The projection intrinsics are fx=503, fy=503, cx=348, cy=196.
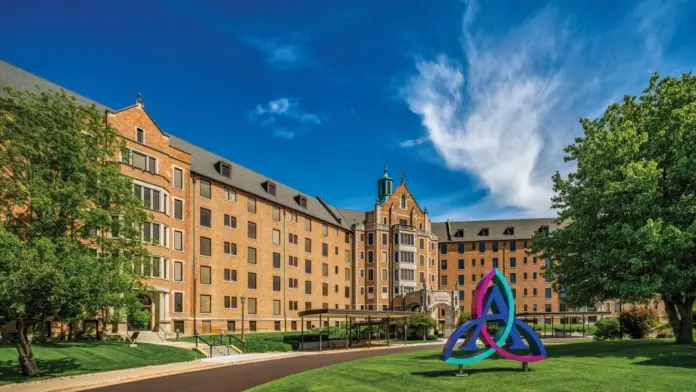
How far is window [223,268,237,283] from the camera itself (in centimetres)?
5244

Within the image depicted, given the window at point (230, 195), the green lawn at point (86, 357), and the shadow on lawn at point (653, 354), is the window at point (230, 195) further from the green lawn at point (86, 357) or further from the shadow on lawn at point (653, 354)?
the shadow on lawn at point (653, 354)

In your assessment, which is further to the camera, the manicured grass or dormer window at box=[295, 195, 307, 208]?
dormer window at box=[295, 195, 307, 208]

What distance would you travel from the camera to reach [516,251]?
94.2 meters

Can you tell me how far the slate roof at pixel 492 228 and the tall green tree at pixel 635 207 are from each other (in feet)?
206

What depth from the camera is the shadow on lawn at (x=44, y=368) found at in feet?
76.4

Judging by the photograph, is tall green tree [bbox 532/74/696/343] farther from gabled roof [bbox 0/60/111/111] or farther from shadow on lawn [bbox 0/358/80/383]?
gabled roof [bbox 0/60/111/111]

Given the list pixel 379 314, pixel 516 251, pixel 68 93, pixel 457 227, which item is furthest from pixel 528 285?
pixel 68 93

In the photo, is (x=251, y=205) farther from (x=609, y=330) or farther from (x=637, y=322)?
(x=637, y=322)

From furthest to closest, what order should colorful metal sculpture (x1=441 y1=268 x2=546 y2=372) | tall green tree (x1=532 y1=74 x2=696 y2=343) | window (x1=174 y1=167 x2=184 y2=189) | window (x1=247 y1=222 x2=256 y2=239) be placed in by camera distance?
1. window (x1=247 y1=222 x2=256 y2=239)
2. window (x1=174 y1=167 x2=184 y2=189)
3. tall green tree (x1=532 y1=74 x2=696 y2=343)
4. colorful metal sculpture (x1=441 y1=268 x2=546 y2=372)

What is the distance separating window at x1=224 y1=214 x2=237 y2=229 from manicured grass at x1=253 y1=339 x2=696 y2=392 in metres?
31.5

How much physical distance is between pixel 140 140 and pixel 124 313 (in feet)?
68.5

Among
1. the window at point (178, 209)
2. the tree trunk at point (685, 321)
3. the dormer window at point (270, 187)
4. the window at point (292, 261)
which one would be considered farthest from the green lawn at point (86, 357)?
the tree trunk at point (685, 321)

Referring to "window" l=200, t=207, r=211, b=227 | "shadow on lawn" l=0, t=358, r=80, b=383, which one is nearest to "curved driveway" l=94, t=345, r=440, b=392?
"shadow on lawn" l=0, t=358, r=80, b=383

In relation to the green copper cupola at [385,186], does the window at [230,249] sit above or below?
below
